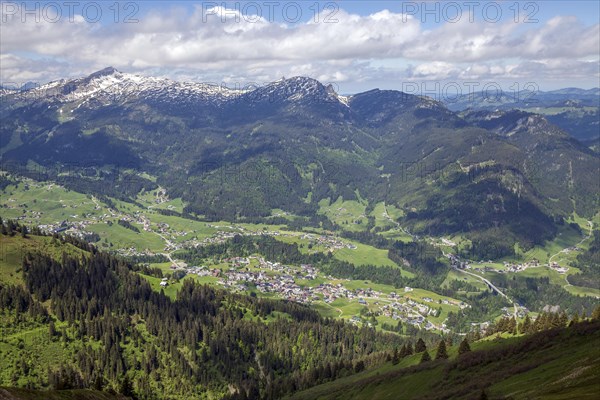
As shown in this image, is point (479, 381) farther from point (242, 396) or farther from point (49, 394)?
point (242, 396)

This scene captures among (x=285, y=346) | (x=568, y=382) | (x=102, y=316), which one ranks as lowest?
(x=285, y=346)

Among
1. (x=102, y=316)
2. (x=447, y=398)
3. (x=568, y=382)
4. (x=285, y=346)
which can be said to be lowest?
(x=285, y=346)

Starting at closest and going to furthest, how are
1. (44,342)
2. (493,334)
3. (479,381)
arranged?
(479,381) < (493,334) < (44,342)

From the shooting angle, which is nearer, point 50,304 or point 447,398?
point 447,398

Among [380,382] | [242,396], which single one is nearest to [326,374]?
[242,396]

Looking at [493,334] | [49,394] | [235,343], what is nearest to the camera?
[49,394]

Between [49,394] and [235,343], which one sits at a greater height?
[49,394]

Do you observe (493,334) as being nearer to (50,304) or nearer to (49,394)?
(49,394)

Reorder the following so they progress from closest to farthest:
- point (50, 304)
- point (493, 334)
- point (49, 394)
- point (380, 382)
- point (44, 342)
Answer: point (49, 394), point (380, 382), point (493, 334), point (44, 342), point (50, 304)

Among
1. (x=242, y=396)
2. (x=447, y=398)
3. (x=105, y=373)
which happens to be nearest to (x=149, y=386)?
(x=105, y=373)
